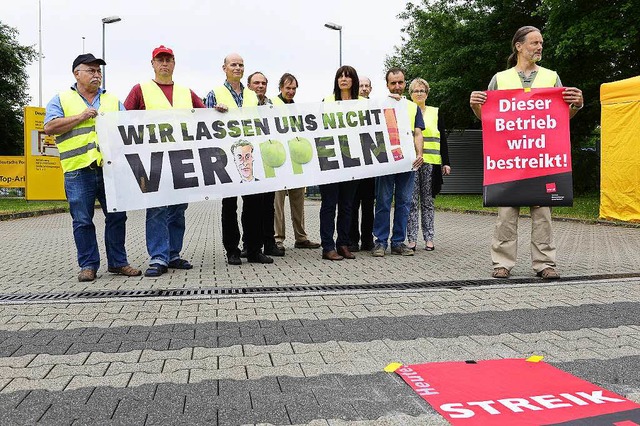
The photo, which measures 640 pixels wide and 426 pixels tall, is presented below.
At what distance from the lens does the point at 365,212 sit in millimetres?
9125

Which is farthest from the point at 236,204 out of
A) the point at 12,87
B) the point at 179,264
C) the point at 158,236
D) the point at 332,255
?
the point at 12,87

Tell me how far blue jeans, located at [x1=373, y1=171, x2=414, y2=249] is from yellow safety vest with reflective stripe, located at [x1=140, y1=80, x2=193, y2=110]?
9.19ft

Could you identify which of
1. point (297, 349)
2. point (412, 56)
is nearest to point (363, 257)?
point (297, 349)

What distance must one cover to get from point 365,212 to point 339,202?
830 millimetres

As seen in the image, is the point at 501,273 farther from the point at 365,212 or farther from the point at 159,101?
the point at 159,101

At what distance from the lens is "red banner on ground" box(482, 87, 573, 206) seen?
6.73 meters

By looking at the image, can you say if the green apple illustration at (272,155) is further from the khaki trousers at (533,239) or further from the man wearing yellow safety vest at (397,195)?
the khaki trousers at (533,239)

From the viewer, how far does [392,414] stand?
2.96 metres

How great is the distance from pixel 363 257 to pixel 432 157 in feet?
5.68

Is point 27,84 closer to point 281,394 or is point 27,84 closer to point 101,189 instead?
point 101,189

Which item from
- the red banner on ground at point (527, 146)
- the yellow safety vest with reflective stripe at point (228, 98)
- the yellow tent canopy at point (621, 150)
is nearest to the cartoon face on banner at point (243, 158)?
the yellow safety vest with reflective stripe at point (228, 98)

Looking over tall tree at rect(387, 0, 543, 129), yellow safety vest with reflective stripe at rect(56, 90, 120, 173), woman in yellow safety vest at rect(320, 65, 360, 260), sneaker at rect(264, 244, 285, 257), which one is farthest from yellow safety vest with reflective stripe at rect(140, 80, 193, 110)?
tall tree at rect(387, 0, 543, 129)

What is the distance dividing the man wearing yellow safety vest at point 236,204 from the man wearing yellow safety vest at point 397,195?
1615 millimetres

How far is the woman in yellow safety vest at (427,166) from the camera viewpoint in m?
9.05
